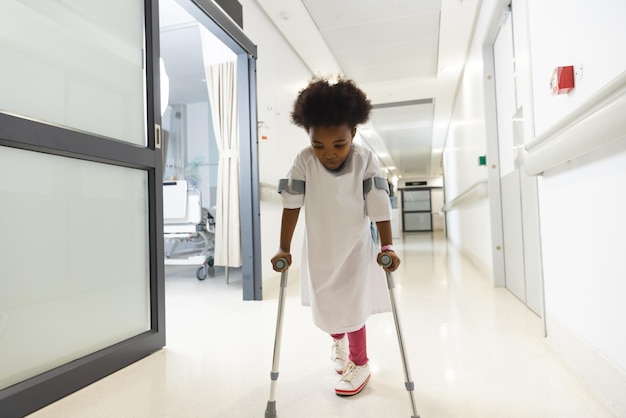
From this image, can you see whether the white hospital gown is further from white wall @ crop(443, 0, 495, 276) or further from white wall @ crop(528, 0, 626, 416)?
white wall @ crop(443, 0, 495, 276)

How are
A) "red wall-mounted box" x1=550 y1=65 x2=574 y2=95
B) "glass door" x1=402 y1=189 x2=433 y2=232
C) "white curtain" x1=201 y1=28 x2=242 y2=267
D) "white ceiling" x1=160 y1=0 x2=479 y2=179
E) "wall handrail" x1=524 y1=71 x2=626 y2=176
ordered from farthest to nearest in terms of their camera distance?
"glass door" x1=402 y1=189 x2=433 y2=232, "white ceiling" x1=160 y1=0 x2=479 y2=179, "white curtain" x1=201 y1=28 x2=242 y2=267, "red wall-mounted box" x1=550 y1=65 x2=574 y2=95, "wall handrail" x1=524 y1=71 x2=626 y2=176

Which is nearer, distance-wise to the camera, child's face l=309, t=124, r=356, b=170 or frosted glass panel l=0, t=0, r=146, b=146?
child's face l=309, t=124, r=356, b=170

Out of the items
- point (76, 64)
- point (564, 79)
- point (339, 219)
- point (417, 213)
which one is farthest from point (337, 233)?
point (417, 213)

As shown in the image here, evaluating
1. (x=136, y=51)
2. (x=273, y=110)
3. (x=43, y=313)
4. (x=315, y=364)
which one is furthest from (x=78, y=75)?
(x=273, y=110)

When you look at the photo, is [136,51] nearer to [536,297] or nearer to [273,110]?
[273,110]

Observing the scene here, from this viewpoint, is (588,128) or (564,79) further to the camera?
(564,79)

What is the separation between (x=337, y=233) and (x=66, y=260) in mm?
1132

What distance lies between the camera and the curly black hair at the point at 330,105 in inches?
45.8

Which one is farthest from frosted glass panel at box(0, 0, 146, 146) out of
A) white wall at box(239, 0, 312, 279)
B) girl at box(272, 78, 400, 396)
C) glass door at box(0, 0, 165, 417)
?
white wall at box(239, 0, 312, 279)

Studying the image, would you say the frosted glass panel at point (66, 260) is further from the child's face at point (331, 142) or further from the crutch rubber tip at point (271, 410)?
the child's face at point (331, 142)

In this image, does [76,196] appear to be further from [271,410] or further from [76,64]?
[271,410]

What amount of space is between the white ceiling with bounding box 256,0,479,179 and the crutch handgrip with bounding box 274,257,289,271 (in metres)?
3.00

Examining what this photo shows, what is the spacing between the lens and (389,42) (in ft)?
14.0

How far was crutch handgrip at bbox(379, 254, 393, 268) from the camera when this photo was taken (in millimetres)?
1118
